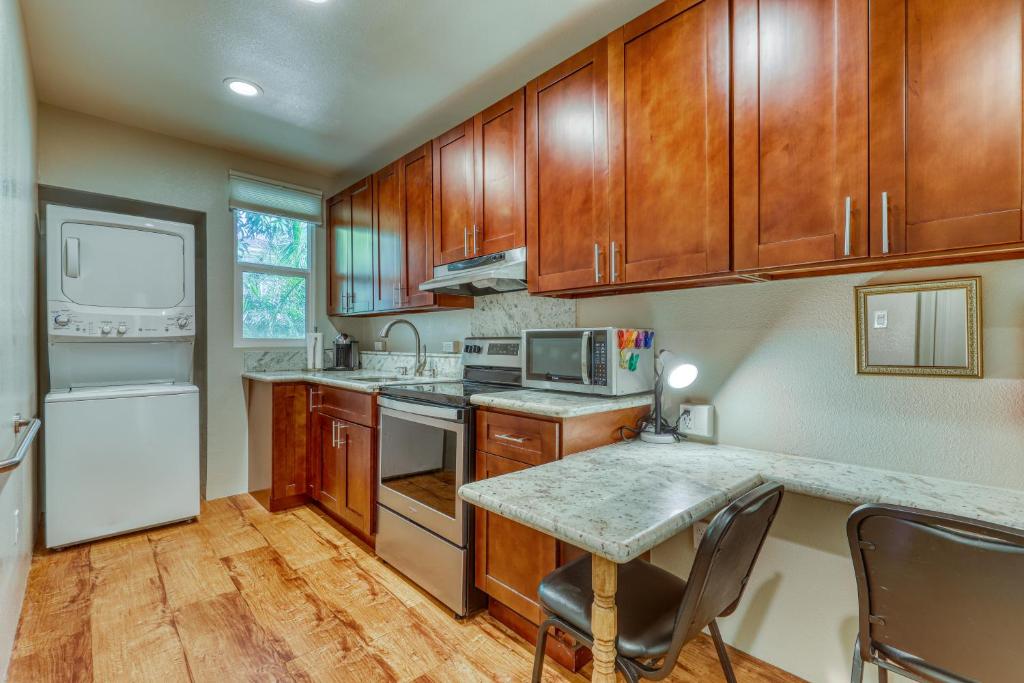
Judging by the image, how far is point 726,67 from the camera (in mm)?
1457

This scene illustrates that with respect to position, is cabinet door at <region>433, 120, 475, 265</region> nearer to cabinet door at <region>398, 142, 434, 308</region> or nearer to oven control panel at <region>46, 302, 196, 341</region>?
cabinet door at <region>398, 142, 434, 308</region>

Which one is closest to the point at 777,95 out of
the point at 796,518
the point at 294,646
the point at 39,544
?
the point at 796,518

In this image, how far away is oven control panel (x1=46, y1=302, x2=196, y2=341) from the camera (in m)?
2.63

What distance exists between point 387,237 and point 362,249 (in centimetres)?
38

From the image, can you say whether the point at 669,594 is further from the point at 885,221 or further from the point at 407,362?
the point at 407,362

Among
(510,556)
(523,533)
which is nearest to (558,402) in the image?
(523,533)

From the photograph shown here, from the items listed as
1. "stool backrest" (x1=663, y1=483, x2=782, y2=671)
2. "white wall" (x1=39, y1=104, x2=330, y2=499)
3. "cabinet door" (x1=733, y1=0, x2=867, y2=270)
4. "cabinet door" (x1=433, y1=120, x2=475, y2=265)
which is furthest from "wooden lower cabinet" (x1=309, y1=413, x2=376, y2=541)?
"cabinet door" (x1=733, y1=0, x2=867, y2=270)

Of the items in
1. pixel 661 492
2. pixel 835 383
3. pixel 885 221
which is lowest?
pixel 661 492

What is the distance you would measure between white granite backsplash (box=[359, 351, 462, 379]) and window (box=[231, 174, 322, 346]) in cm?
57

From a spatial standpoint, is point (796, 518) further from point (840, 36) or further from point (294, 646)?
point (294, 646)

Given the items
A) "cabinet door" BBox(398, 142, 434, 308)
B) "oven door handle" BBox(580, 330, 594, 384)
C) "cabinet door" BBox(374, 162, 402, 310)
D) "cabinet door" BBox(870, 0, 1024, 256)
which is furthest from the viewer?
"cabinet door" BBox(374, 162, 402, 310)

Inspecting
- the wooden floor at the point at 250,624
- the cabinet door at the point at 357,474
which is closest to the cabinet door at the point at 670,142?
the wooden floor at the point at 250,624

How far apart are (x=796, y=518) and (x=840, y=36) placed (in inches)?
58.6

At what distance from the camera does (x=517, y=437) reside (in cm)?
176
